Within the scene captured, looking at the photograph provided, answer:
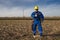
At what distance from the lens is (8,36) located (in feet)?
58.6

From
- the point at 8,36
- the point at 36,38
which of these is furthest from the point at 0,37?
the point at 36,38

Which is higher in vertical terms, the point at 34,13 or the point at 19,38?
the point at 34,13

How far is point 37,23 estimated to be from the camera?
16875 mm

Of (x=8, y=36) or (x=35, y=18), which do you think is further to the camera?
(x=8, y=36)

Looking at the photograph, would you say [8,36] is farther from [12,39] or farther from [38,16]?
[38,16]

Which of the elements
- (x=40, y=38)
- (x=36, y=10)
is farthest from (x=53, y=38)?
(x=36, y=10)

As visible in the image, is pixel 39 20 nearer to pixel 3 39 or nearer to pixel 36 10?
pixel 36 10

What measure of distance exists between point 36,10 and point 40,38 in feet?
5.42

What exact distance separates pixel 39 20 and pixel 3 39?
2.37 m

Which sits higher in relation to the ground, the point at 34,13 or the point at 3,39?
the point at 34,13

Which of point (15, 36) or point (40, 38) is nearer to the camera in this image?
point (40, 38)

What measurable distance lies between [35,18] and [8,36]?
2.29m

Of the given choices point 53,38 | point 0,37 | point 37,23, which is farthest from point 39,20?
point 0,37

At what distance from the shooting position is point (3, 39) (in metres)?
16.6
